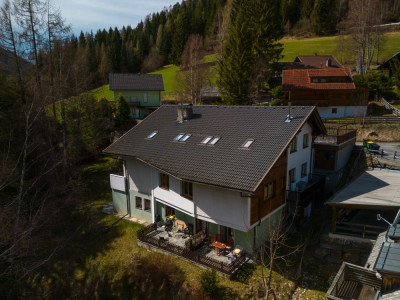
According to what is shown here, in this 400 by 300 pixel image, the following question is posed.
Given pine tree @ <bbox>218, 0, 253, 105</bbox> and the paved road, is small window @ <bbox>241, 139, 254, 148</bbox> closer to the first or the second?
the paved road

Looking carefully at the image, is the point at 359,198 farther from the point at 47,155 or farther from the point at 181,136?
the point at 47,155

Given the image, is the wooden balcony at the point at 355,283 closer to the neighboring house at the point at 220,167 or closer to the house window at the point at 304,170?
the neighboring house at the point at 220,167

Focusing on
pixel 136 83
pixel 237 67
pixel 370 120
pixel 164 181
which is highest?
pixel 237 67

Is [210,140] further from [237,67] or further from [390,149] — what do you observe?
[237,67]

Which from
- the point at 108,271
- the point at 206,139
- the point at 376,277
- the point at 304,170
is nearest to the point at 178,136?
the point at 206,139

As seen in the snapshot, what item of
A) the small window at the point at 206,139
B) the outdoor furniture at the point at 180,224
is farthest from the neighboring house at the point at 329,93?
the outdoor furniture at the point at 180,224

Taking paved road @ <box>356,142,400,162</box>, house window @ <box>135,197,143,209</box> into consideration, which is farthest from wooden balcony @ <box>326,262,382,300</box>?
paved road @ <box>356,142,400,162</box>

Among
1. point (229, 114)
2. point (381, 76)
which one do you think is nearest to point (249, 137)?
point (229, 114)
